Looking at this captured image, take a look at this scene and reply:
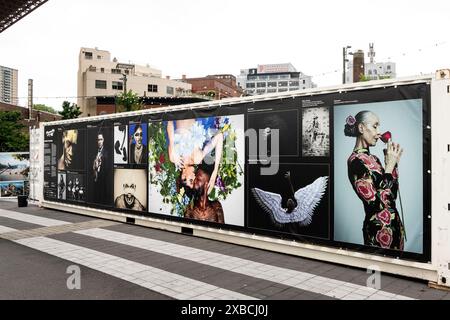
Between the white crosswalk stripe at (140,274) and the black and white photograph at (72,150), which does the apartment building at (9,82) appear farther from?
the white crosswalk stripe at (140,274)

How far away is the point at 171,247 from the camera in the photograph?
1020 centimetres

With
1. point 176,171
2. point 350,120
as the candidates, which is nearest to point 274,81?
point 176,171

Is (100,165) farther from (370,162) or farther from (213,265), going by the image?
(370,162)

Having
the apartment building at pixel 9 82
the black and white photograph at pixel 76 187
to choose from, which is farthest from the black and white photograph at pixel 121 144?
the apartment building at pixel 9 82

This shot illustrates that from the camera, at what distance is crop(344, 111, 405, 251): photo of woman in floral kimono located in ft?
24.8

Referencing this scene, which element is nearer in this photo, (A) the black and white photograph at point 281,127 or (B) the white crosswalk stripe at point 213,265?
(B) the white crosswalk stripe at point 213,265

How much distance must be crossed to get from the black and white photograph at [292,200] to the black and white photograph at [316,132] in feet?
1.06

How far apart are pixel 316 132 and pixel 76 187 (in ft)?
35.9

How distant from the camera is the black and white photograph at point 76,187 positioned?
15.8 metres

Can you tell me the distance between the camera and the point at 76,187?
16.1 metres

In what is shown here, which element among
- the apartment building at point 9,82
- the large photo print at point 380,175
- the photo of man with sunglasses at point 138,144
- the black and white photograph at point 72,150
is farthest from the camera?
the apartment building at point 9,82

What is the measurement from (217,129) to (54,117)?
7100 cm

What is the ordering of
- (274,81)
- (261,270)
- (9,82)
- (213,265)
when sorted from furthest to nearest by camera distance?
(274,81) < (9,82) < (213,265) < (261,270)
